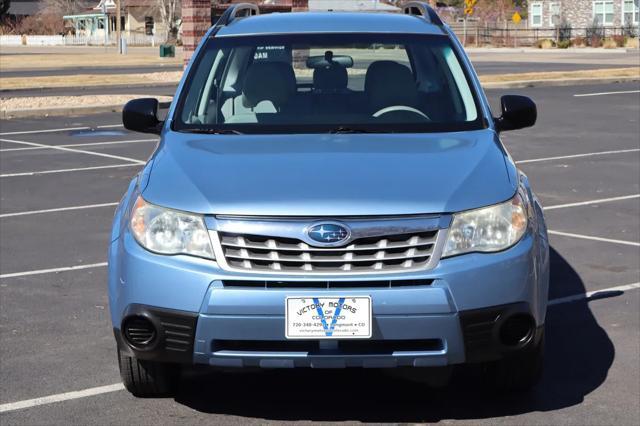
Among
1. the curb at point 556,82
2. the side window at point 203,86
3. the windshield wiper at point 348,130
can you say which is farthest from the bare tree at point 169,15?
the windshield wiper at point 348,130

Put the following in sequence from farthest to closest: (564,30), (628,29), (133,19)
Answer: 1. (133,19)
2. (564,30)
3. (628,29)

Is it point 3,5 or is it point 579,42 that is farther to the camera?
point 3,5

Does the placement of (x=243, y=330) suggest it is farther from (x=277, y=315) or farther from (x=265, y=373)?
(x=265, y=373)

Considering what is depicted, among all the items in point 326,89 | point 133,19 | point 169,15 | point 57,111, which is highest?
point 133,19

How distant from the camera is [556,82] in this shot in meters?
33.4

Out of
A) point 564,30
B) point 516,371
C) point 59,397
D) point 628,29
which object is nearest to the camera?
point 516,371

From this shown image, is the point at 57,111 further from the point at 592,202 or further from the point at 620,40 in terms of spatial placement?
the point at 620,40

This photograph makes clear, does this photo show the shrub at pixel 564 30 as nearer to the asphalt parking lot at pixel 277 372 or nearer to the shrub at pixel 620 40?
the shrub at pixel 620 40

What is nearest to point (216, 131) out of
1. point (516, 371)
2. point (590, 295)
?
point (516, 371)

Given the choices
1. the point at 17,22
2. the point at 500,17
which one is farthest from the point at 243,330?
the point at 17,22

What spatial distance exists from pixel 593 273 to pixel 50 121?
56.2ft

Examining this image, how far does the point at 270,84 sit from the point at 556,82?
28029 millimetres

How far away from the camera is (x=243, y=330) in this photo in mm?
4734

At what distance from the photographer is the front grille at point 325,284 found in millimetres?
4734
